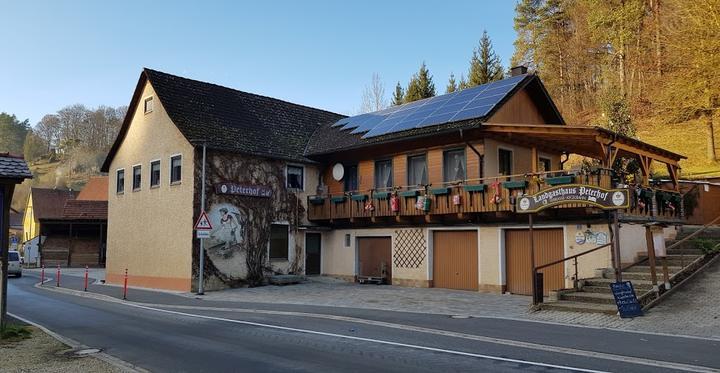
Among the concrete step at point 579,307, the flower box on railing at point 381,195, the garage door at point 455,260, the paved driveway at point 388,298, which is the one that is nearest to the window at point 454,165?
the garage door at point 455,260

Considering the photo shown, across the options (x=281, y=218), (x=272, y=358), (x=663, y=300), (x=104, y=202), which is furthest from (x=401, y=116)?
(x=104, y=202)

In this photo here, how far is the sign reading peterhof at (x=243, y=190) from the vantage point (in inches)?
956

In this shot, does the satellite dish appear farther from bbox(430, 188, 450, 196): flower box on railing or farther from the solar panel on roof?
bbox(430, 188, 450, 196): flower box on railing

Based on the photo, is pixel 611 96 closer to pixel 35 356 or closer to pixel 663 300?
pixel 663 300

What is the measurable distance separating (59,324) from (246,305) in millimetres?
5641

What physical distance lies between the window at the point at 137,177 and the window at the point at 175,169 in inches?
147

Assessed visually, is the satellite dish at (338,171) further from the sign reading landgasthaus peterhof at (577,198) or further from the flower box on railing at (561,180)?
the sign reading landgasthaus peterhof at (577,198)

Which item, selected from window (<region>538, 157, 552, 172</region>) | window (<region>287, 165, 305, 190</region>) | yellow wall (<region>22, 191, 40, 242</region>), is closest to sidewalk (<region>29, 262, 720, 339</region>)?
window (<region>287, 165, 305, 190</region>)

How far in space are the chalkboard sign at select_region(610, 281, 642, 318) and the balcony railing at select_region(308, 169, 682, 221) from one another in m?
3.96

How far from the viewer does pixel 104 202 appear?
5122cm

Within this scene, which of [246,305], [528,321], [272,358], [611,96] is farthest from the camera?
[611,96]

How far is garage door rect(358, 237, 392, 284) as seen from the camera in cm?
2531

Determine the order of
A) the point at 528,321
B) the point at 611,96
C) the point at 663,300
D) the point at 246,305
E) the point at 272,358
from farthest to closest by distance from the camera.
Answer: the point at 611,96 < the point at 246,305 < the point at 663,300 < the point at 528,321 < the point at 272,358

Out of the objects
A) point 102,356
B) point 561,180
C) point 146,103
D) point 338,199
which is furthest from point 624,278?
point 146,103
